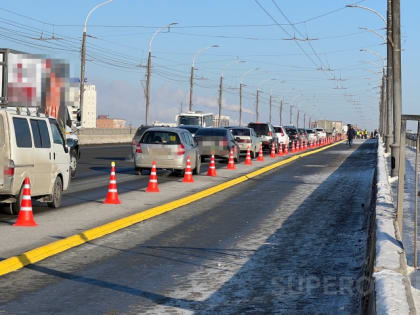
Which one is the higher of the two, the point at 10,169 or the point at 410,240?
the point at 10,169

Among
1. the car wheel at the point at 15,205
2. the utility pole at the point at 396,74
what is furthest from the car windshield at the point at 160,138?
the car wheel at the point at 15,205

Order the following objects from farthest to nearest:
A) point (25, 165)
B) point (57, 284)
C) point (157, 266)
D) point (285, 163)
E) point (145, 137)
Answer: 1. point (285, 163)
2. point (145, 137)
3. point (25, 165)
4. point (157, 266)
5. point (57, 284)

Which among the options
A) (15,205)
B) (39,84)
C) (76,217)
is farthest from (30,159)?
(39,84)

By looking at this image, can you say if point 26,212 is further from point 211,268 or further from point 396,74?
point 396,74

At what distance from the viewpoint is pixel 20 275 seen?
9.05 m

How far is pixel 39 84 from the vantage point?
24.2 m

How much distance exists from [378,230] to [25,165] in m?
7.19

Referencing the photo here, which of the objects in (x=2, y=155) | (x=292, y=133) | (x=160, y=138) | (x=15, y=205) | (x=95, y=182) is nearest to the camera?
(x=2, y=155)

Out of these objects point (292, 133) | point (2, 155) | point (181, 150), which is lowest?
point (181, 150)

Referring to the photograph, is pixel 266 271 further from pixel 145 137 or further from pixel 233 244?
pixel 145 137

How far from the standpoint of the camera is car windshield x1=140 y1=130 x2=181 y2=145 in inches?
1025

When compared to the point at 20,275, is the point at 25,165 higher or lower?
higher

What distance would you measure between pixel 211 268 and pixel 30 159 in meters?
6.03

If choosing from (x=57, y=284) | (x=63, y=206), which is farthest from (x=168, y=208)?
(x=57, y=284)
